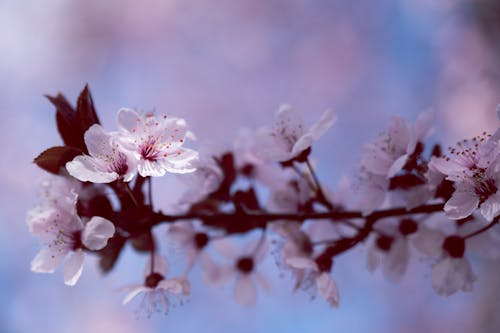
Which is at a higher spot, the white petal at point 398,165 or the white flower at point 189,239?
the white petal at point 398,165

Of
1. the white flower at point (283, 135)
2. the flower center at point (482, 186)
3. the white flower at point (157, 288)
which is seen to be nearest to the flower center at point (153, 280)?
the white flower at point (157, 288)

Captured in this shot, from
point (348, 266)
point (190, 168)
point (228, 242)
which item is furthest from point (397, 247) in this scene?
point (348, 266)

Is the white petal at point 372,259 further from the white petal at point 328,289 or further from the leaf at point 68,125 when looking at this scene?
the leaf at point 68,125

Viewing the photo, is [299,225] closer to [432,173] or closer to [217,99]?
[432,173]

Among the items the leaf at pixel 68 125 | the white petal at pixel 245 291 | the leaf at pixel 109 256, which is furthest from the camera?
the white petal at pixel 245 291

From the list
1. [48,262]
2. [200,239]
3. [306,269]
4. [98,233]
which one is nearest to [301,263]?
[306,269]
